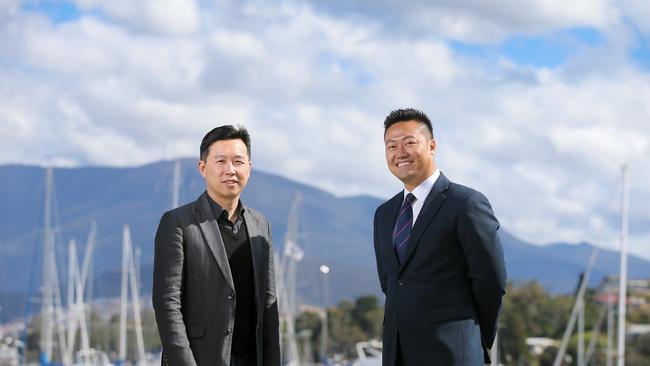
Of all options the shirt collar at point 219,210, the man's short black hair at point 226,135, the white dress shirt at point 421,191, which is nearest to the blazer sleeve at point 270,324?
the shirt collar at point 219,210

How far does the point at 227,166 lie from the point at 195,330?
99 centimetres

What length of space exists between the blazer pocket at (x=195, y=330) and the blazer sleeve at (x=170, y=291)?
3.3 inches

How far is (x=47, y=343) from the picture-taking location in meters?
64.3

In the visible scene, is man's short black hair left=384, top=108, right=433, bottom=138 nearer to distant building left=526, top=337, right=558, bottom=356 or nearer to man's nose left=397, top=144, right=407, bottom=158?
man's nose left=397, top=144, right=407, bottom=158

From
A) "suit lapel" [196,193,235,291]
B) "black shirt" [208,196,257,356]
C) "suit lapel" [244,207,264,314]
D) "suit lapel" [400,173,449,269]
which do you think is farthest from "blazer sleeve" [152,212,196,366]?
"suit lapel" [400,173,449,269]

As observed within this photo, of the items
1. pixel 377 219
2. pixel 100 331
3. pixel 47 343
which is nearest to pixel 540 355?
pixel 100 331

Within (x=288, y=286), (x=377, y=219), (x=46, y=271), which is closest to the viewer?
(x=377, y=219)

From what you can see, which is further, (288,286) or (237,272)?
(288,286)

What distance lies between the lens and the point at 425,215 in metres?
8.48

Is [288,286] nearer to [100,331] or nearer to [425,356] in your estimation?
[100,331]

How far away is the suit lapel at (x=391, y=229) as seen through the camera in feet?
28.1

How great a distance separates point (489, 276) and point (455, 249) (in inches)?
10.9

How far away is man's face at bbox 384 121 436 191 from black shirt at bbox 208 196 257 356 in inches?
39.5

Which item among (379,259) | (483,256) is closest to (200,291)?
(379,259)
